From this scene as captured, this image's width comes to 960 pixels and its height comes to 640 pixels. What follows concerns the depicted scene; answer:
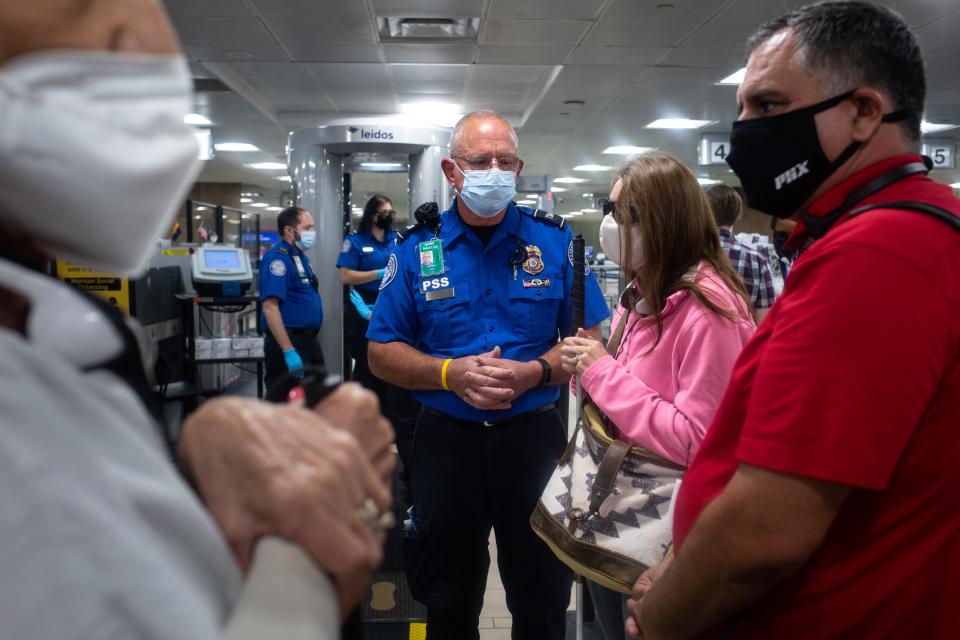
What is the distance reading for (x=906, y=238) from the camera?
891 mm

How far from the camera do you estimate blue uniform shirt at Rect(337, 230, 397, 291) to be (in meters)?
5.34

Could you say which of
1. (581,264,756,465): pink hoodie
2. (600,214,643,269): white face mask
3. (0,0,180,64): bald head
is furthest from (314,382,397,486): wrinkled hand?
(600,214,643,269): white face mask

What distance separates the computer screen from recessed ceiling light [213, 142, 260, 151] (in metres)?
7.15

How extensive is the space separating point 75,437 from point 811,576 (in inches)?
37.4

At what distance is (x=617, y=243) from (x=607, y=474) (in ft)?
2.29

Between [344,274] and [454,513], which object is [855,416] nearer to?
[454,513]

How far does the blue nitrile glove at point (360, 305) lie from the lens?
497 centimetres

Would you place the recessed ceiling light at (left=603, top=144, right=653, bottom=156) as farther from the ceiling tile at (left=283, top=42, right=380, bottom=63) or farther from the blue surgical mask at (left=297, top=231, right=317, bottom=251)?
the blue surgical mask at (left=297, top=231, right=317, bottom=251)

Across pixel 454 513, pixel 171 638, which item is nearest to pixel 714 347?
pixel 454 513

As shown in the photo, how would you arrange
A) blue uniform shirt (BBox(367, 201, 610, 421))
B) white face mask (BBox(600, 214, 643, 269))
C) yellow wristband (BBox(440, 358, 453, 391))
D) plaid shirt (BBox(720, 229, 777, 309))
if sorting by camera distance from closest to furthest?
white face mask (BBox(600, 214, 643, 269)) < yellow wristband (BBox(440, 358, 453, 391)) < blue uniform shirt (BBox(367, 201, 610, 421)) < plaid shirt (BBox(720, 229, 777, 309))

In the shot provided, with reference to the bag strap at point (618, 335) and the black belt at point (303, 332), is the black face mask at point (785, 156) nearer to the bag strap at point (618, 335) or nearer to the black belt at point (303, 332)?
the bag strap at point (618, 335)

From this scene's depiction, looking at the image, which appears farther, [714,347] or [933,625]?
[714,347]

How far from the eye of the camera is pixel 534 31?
19.5ft

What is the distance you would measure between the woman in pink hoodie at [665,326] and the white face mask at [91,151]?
118cm
